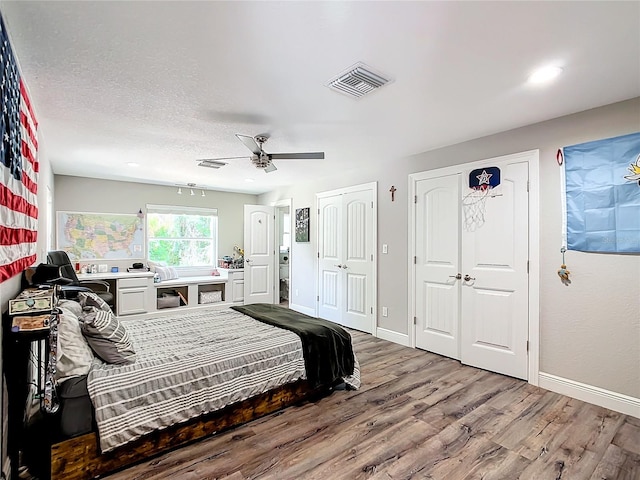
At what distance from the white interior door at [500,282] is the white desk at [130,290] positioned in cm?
491

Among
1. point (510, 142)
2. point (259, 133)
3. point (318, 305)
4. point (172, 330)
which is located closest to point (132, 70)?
point (259, 133)

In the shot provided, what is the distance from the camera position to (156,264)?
5.99 metres

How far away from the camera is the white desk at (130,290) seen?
17.5 ft

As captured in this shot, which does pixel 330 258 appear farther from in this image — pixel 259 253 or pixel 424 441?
pixel 424 441

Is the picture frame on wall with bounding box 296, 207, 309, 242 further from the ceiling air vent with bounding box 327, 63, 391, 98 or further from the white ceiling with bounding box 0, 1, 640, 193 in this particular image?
the ceiling air vent with bounding box 327, 63, 391, 98

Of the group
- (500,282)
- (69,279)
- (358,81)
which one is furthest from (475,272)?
(69,279)

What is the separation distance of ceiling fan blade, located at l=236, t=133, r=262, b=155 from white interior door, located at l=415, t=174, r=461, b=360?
207cm

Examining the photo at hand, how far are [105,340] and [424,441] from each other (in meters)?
2.27

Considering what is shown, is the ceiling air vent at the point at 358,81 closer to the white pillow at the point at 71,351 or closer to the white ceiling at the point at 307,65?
the white ceiling at the point at 307,65

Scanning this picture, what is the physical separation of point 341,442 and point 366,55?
2.51 meters

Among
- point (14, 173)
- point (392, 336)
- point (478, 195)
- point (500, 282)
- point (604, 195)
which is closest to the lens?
point (14, 173)

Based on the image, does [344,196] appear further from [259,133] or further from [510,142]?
[510,142]

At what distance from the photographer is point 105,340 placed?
7.27 feet

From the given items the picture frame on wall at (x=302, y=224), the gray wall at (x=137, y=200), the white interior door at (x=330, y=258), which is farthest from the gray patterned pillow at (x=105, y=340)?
the gray wall at (x=137, y=200)
